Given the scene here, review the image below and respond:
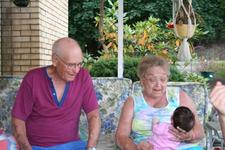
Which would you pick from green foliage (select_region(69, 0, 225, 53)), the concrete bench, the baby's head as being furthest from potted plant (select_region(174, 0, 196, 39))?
green foliage (select_region(69, 0, 225, 53))

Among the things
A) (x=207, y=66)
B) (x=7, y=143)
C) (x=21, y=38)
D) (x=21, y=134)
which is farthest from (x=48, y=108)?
(x=207, y=66)

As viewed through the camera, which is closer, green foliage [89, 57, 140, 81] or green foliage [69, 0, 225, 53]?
green foliage [89, 57, 140, 81]

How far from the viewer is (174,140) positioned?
8.79 ft

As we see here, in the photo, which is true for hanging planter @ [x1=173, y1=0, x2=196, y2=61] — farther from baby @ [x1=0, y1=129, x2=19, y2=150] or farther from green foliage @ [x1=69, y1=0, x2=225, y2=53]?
green foliage @ [x1=69, y1=0, x2=225, y2=53]

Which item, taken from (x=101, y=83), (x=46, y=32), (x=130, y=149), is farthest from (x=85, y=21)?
(x=130, y=149)

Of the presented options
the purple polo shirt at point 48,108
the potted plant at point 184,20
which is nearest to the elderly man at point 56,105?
the purple polo shirt at point 48,108

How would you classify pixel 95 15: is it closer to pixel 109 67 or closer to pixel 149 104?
pixel 109 67

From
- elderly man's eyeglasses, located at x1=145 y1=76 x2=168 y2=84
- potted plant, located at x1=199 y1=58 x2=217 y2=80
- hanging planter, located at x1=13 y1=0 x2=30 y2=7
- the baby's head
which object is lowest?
the baby's head

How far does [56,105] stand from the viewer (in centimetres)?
277

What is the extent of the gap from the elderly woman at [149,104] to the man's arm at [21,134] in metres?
0.56

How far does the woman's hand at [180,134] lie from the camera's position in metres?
2.55

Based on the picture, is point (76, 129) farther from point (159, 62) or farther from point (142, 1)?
point (142, 1)

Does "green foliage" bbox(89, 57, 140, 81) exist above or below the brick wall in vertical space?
below

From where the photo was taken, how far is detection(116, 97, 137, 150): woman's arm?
8.92 feet
